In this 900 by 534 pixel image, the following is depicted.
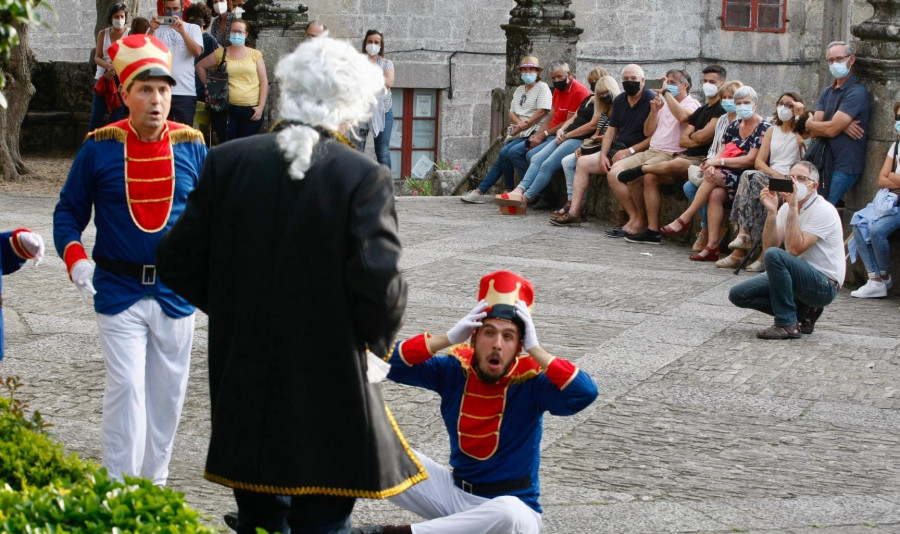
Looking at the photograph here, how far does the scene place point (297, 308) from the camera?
12.3 feet

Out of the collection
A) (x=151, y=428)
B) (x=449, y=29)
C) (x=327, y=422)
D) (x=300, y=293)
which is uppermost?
(x=449, y=29)

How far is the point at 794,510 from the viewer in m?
5.70

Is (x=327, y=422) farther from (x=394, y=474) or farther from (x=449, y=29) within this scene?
(x=449, y=29)

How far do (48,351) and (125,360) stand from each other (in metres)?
3.21

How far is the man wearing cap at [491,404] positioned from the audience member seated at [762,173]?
293 inches

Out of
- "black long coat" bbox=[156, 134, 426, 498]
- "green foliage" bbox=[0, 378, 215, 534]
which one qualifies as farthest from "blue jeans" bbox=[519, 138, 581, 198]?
"green foliage" bbox=[0, 378, 215, 534]

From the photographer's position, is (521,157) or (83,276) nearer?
(83,276)

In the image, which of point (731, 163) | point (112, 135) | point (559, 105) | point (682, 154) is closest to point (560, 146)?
point (559, 105)

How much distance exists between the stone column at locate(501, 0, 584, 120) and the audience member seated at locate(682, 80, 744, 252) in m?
3.90

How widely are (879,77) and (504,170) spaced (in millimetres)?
5495

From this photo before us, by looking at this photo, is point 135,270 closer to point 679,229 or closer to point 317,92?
point 317,92

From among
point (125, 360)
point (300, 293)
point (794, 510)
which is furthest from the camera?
point (794, 510)

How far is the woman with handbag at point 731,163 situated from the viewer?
1238cm

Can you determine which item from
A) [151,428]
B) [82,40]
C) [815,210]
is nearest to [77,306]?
[151,428]
